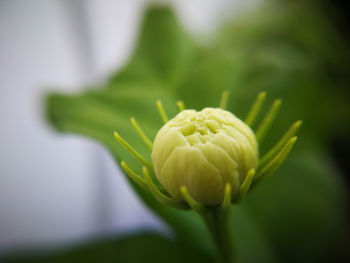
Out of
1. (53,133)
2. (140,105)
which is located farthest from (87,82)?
(140,105)

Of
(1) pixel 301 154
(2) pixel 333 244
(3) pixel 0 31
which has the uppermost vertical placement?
(3) pixel 0 31

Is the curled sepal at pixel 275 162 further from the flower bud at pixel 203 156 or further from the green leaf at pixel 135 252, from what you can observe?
the green leaf at pixel 135 252

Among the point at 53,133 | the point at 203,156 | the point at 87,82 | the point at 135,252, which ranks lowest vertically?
the point at 135,252

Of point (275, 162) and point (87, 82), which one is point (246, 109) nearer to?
point (275, 162)

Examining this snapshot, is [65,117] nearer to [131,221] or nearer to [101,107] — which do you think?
[101,107]

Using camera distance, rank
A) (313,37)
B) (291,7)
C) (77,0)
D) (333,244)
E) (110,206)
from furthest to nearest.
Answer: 1. (110,206)
2. (77,0)
3. (291,7)
4. (313,37)
5. (333,244)

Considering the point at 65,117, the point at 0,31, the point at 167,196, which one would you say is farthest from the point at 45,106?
the point at 0,31

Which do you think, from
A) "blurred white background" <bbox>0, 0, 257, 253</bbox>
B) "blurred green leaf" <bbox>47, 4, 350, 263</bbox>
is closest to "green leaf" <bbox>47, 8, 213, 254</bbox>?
"blurred green leaf" <bbox>47, 4, 350, 263</bbox>
